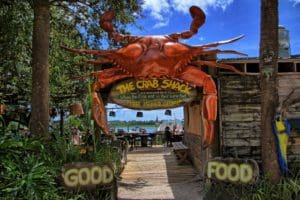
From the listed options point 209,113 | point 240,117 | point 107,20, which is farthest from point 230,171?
point 107,20

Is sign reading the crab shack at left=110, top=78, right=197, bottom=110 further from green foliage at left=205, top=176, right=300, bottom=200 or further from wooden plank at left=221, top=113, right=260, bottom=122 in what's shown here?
green foliage at left=205, top=176, right=300, bottom=200

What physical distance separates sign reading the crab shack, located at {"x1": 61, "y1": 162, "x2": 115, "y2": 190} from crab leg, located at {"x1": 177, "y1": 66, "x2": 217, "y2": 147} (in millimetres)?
2233

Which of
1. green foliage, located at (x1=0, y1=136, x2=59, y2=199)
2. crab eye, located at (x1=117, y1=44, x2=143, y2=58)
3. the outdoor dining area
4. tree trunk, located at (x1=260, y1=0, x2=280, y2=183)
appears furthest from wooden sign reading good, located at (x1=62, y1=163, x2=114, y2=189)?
the outdoor dining area

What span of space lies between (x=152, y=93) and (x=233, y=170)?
2.61 metres

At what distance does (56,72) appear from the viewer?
1359cm

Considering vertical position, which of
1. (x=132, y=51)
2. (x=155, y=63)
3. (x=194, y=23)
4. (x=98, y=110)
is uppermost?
(x=194, y=23)

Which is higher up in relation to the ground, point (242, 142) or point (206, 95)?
point (206, 95)

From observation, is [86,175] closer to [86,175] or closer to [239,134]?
[86,175]

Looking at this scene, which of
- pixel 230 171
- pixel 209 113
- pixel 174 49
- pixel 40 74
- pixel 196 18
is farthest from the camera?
pixel 196 18

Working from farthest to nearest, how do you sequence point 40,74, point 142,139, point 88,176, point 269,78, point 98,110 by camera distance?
1. point 142,139
2. point 40,74
3. point 98,110
4. point 88,176
5. point 269,78

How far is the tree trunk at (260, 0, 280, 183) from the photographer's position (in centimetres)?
763

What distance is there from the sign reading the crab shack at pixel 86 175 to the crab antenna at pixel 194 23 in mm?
3360

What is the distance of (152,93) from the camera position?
31.5 ft

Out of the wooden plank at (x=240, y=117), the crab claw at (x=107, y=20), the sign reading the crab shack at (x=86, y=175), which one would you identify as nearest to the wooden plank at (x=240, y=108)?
the wooden plank at (x=240, y=117)
